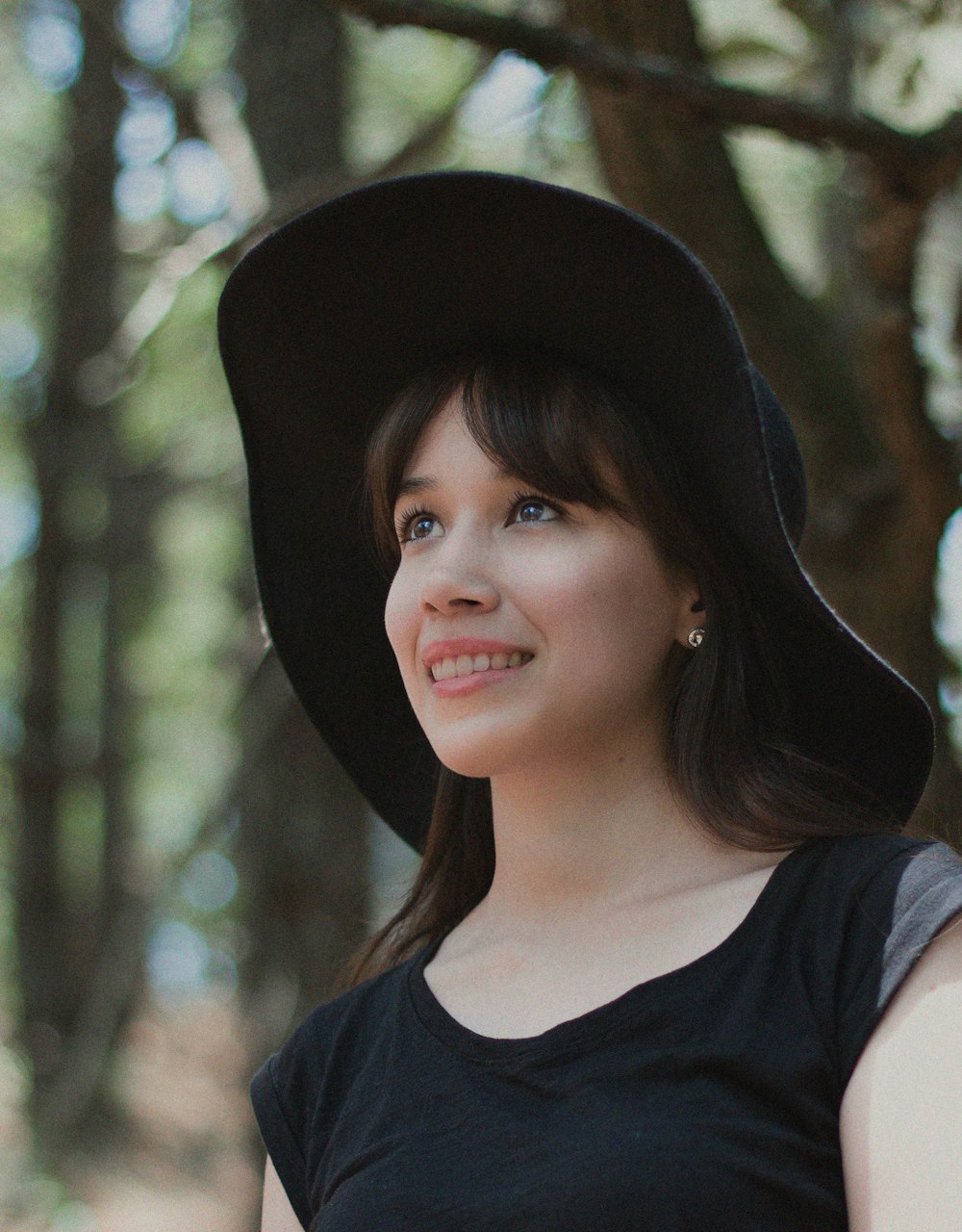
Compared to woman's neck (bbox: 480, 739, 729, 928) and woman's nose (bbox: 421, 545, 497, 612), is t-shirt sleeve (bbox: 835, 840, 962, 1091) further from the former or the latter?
woman's nose (bbox: 421, 545, 497, 612)

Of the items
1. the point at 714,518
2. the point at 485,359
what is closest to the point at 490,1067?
the point at 714,518

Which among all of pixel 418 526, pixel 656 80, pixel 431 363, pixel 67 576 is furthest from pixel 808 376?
pixel 67 576

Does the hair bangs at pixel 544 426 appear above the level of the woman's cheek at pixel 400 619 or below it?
above

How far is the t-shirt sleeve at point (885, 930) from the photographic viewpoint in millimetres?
1772

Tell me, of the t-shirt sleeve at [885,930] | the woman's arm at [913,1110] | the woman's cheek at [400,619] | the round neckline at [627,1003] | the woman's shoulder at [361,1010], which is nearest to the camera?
the woman's arm at [913,1110]

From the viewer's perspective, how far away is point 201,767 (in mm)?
18219

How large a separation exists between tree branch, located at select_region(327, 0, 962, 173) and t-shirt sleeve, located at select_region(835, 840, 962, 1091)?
4.23 ft

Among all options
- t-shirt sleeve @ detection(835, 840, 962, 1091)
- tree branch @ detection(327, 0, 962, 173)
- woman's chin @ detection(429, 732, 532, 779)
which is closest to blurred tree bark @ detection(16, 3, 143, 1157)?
tree branch @ detection(327, 0, 962, 173)

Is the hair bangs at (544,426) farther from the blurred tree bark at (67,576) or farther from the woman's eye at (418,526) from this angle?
the blurred tree bark at (67,576)

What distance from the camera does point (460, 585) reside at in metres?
2.08

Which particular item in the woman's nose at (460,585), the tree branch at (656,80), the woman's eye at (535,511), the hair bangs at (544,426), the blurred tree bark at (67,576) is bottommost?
the blurred tree bark at (67,576)

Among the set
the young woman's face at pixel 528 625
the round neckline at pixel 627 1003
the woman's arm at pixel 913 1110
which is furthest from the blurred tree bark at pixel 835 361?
the woman's arm at pixel 913 1110

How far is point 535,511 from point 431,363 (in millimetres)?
382

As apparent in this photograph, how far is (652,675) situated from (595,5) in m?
1.63
